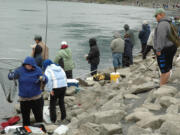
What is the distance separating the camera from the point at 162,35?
5.83 meters

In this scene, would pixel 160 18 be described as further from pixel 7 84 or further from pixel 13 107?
pixel 13 107

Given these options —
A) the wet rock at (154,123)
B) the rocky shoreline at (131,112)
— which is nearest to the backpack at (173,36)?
the rocky shoreline at (131,112)

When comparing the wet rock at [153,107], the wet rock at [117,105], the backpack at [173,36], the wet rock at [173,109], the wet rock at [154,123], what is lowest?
the wet rock at [117,105]

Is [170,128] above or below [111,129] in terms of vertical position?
above

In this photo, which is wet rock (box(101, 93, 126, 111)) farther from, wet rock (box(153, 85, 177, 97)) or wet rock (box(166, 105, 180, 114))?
wet rock (box(166, 105, 180, 114))

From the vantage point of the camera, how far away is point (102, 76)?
1062 cm

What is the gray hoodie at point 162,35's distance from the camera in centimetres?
579

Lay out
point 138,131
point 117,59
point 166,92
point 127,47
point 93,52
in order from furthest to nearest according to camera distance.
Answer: point 127,47 < point 117,59 < point 93,52 < point 166,92 < point 138,131

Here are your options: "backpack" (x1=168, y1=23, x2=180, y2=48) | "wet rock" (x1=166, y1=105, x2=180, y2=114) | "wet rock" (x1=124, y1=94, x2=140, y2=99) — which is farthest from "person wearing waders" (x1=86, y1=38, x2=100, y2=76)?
"wet rock" (x1=166, y1=105, x2=180, y2=114)

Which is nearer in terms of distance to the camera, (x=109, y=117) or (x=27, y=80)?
(x=109, y=117)

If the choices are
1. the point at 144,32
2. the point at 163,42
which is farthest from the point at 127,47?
the point at 163,42

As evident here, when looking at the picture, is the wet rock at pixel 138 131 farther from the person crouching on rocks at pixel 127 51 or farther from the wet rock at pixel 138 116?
the person crouching on rocks at pixel 127 51

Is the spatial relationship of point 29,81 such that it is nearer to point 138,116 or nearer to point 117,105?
point 117,105

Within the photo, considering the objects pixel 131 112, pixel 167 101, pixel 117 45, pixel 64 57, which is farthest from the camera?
pixel 117 45
